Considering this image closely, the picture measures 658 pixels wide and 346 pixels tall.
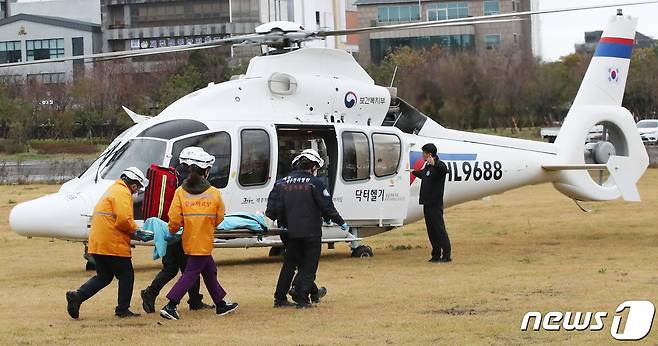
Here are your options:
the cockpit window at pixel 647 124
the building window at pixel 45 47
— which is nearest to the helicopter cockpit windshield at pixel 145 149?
the cockpit window at pixel 647 124

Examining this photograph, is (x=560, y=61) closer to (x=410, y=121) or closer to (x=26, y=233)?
(x=410, y=121)

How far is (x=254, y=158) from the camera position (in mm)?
17156

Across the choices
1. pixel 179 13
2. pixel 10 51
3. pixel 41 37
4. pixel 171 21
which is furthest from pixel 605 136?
pixel 171 21

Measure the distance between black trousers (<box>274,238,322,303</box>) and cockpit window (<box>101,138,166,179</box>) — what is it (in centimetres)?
388

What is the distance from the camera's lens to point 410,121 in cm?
1944

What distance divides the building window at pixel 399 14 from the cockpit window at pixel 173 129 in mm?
57048

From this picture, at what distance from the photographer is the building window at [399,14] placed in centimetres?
7369

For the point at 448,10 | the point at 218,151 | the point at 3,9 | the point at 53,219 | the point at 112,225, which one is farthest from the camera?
the point at 3,9

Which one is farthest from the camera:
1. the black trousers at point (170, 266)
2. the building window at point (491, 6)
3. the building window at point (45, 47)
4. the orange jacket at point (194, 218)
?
the building window at point (45, 47)

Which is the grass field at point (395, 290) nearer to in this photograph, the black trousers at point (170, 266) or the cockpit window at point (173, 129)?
the black trousers at point (170, 266)

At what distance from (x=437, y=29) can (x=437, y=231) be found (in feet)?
170

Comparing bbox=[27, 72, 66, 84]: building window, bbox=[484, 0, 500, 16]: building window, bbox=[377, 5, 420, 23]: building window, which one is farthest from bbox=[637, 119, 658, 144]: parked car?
bbox=[27, 72, 66, 84]: building window

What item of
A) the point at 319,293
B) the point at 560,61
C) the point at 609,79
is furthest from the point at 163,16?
the point at 319,293

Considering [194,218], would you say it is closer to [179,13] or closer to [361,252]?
[361,252]
